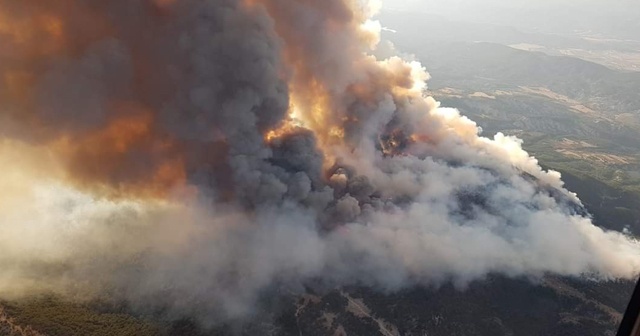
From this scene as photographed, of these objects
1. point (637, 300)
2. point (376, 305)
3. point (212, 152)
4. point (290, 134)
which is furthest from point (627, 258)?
point (637, 300)

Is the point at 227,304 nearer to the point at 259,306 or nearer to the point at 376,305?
the point at 259,306

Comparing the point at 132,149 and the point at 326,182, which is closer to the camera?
the point at 132,149

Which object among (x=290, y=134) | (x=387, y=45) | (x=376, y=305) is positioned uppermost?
(x=387, y=45)

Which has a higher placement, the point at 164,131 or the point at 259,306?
the point at 164,131

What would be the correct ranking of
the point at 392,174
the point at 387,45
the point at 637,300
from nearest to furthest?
the point at 637,300, the point at 392,174, the point at 387,45

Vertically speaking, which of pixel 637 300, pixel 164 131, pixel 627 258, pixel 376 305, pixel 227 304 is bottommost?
pixel 227 304

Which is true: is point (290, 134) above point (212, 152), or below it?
above

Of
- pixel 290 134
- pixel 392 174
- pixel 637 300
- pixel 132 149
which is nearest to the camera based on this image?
pixel 637 300

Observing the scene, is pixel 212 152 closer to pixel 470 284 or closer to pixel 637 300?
pixel 470 284

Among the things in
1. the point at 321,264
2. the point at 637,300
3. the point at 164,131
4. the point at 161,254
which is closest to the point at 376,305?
the point at 321,264
